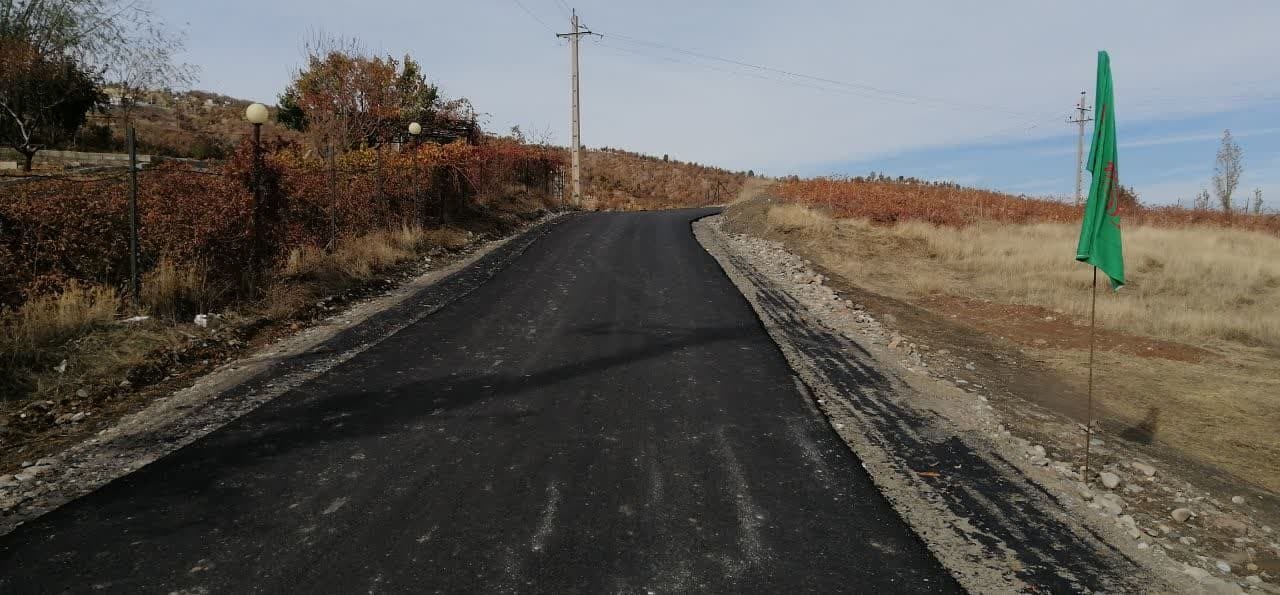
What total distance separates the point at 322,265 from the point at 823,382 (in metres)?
8.00

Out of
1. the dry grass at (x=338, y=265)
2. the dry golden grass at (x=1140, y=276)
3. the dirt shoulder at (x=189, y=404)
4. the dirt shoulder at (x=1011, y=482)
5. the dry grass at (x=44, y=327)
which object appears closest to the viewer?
the dirt shoulder at (x=1011, y=482)

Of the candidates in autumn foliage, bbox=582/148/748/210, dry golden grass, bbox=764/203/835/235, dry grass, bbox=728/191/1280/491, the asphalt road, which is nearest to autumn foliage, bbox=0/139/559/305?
the asphalt road

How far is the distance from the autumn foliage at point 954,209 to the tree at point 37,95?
994 inches

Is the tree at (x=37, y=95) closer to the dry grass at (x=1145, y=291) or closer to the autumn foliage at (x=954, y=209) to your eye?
the dry grass at (x=1145, y=291)

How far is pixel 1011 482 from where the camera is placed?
4.50 m

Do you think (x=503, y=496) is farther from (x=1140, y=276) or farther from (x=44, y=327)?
(x=1140, y=276)

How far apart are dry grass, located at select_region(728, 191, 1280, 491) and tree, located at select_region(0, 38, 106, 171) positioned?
24027mm

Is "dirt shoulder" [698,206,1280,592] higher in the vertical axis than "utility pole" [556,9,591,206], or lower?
lower

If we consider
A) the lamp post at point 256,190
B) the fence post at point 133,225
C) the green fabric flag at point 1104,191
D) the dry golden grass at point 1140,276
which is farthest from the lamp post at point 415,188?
the green fabric flag at point 1104,191

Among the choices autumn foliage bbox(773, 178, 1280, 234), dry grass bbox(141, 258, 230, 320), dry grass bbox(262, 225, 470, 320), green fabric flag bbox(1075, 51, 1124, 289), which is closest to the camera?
green fabric flag bbox(1075, 51, 1124, 289)

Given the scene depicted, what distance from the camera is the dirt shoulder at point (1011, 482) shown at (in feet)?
11.5

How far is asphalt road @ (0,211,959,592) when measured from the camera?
3234mm

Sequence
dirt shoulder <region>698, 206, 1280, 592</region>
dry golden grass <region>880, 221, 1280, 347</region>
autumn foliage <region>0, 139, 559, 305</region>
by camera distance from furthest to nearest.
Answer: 1. dry golden grass <region>880, 221, 1280, 347</region>
2. autumn foliage <region>0, 139, 559, 305</region>
3. dirt shoulder <region>698, 206, 1280, 592</region>

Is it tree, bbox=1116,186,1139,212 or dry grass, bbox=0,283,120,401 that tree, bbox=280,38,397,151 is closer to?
dry grass, bbox=0,283,120,401
